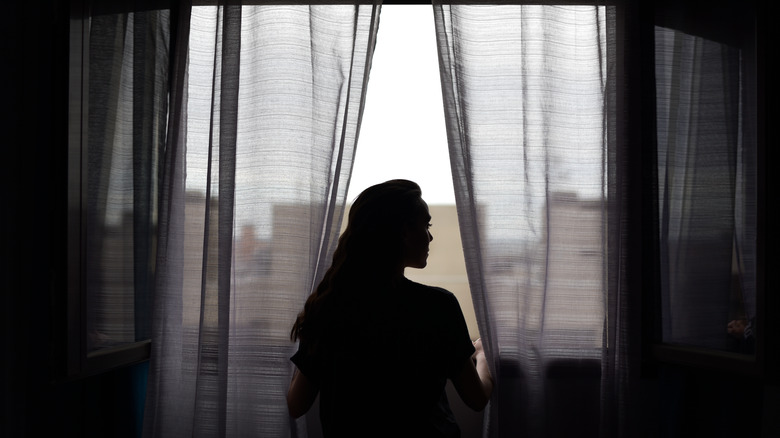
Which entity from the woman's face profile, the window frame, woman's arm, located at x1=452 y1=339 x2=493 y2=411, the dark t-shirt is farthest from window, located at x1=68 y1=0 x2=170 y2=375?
the window frame

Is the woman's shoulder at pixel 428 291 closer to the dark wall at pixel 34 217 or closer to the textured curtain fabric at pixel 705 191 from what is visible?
the textured curtain fabric at pixel 705 191

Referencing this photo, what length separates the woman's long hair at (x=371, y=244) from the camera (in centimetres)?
142

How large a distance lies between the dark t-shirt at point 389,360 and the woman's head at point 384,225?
0.24 feet

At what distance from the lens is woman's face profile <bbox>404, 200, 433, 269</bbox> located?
1.46 m

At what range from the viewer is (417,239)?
4.88ft

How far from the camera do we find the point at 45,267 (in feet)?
5.49

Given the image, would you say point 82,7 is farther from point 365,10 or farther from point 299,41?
point 365,10

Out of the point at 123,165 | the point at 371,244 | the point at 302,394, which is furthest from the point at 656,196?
the point at 123,165

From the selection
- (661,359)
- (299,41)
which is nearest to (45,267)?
(299,41)

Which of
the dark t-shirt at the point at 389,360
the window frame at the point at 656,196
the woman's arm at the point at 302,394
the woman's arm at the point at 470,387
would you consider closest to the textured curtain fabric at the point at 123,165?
the woman's arm at the point at 302,394

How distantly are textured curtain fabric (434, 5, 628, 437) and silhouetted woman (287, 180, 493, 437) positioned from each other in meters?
0.37

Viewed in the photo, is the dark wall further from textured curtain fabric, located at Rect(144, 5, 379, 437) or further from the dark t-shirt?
the dark t-shirt

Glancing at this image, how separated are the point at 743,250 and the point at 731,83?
434 mm

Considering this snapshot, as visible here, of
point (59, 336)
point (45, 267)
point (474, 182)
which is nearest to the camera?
point (59, 336)
